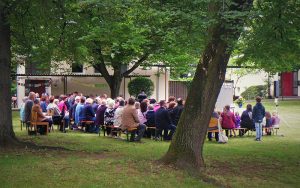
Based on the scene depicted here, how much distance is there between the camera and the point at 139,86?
35.1 metres

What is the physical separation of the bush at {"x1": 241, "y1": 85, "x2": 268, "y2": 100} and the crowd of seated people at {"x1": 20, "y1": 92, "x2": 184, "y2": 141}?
29.6 m

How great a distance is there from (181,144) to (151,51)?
16.0 metres

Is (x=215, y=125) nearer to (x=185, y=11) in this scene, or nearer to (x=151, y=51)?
(x=185, y=11)

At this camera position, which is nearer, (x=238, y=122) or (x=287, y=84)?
(x=238, y=122)

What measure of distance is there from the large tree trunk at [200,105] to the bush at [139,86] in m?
24.4

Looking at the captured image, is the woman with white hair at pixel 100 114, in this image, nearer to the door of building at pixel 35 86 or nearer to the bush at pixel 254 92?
the door of building at pixel 35 86

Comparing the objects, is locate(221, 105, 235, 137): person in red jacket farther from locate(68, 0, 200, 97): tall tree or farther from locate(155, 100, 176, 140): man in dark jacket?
locate(68, 0, 200, 97): tall tree

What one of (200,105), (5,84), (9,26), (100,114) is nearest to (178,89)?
(100,114)

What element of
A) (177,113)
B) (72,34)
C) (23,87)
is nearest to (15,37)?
(72,34)

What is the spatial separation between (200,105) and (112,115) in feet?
24.3

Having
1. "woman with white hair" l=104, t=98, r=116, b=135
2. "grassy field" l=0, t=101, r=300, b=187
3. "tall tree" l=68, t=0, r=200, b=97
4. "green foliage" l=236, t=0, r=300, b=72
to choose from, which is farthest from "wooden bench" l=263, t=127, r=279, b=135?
"green foliage" l=236, t=0, r=300, b=72

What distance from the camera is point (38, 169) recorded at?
9758 mm

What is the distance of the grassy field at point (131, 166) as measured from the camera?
29.3 feet

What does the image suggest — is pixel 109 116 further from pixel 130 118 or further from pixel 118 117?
pixel 130 118
